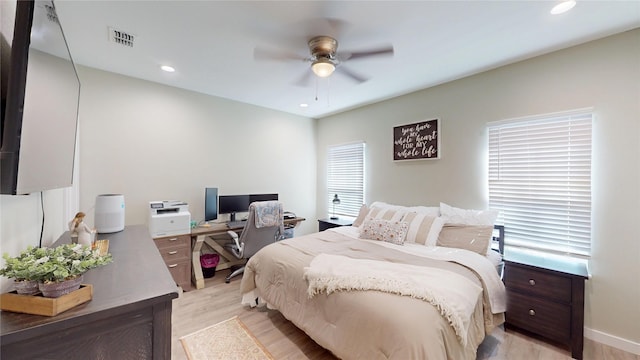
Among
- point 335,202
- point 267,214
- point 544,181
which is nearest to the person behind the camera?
point 544,181

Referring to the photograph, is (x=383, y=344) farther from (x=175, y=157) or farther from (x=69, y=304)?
(x=175, y=157)

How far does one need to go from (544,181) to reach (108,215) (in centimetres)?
396

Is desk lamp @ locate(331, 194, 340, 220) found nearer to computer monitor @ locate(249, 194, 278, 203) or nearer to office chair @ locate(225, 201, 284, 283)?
computer monitor @ locate(249, 194, 278, 203)

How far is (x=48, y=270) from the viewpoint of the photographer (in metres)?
0.77

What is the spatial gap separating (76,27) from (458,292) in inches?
140

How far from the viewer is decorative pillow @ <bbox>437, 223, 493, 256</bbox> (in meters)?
2.38

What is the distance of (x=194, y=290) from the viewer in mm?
3098

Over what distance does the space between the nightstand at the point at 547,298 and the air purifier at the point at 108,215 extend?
3.43 meters

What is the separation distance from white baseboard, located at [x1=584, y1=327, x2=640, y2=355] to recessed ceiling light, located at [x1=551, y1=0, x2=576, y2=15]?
2636mm

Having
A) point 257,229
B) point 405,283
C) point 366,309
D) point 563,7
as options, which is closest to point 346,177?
point 257,229

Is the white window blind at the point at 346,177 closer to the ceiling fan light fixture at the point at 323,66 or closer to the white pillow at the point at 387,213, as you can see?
the white pillow at the point at 387,213

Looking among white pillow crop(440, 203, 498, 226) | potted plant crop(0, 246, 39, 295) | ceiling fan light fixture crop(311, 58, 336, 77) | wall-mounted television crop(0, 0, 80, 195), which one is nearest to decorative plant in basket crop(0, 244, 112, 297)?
potted plant crop(0, 246, 39, 295)

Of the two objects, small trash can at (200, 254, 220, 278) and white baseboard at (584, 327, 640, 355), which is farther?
small trash can at (200, 254, 220, 278)

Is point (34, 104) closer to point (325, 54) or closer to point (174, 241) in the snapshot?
point (325, 54)
